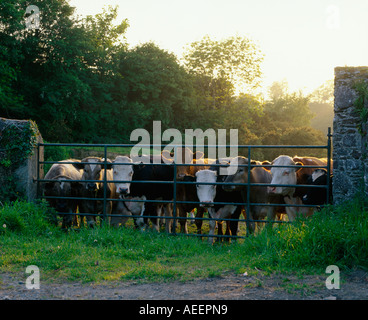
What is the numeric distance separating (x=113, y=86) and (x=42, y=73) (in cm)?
549

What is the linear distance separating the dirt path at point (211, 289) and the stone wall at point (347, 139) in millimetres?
2066

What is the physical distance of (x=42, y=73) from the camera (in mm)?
24734

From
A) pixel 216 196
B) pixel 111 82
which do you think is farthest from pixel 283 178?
pixel 111 82

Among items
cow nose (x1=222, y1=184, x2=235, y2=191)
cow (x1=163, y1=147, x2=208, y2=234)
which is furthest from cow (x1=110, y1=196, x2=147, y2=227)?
cow nose (x1=222, y1=184, x2=235, y2=191)

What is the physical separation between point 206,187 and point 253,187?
992 mm

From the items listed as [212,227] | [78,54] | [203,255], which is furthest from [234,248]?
[78,54]

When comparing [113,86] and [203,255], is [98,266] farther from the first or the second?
[113,86]

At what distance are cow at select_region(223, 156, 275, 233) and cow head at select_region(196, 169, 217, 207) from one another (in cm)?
25

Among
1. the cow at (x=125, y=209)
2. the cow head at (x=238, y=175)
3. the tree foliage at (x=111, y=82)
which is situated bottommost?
the cow at (x=125, y=209)

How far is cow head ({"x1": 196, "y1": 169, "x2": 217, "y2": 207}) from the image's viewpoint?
7.91 meters

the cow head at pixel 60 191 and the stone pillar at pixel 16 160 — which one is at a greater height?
the stone pillar at pixel 16 160

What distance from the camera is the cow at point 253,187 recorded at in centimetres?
798

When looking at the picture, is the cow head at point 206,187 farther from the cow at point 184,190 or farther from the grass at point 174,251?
the grass at point 174,251

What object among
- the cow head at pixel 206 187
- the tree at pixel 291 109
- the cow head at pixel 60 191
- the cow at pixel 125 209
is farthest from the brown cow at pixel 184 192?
the tree at pixel 291 109
